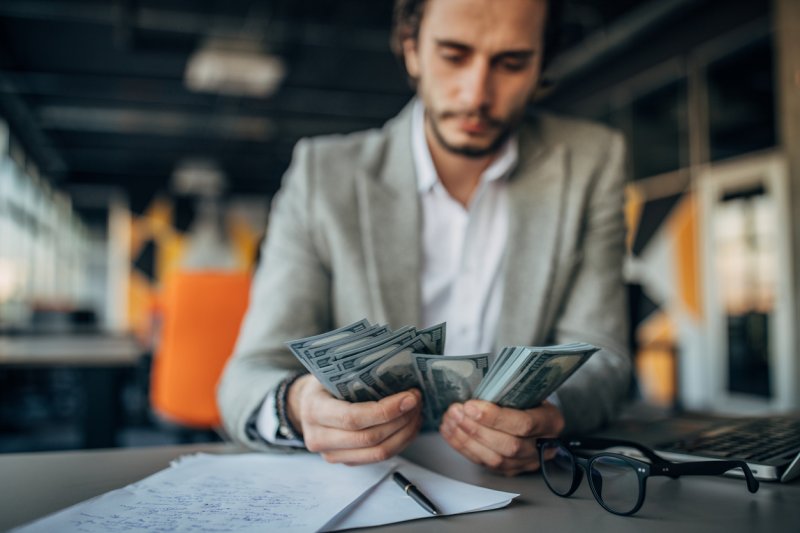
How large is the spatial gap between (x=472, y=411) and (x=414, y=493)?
0.46ft

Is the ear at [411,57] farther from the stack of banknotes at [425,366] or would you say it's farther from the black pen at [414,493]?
the black pen at [414,493]

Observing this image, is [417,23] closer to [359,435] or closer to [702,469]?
[359,435]

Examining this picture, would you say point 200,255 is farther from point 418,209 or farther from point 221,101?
point 418,209

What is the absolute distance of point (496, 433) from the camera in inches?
36.2

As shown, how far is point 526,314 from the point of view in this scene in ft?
4.81

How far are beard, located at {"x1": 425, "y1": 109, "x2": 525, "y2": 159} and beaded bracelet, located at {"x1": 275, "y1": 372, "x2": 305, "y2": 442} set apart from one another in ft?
2.05

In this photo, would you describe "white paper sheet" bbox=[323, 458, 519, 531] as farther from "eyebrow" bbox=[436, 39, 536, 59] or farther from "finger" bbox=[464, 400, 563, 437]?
"eyebrow" bbox=[436, 39, 536, 59]

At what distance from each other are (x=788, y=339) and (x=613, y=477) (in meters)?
5.53

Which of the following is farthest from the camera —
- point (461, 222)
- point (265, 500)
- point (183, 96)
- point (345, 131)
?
point (345, 131)

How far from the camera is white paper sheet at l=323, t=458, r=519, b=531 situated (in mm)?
762

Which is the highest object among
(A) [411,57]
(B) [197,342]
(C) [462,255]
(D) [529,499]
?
(A) [411,57]

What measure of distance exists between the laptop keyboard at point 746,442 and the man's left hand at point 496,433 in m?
0.24

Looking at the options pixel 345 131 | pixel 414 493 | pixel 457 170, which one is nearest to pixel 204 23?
pixel 345 131

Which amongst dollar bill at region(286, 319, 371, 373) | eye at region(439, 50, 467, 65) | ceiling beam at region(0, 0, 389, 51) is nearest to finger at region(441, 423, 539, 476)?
dollar bill at region(286, 319, 371, 373)
